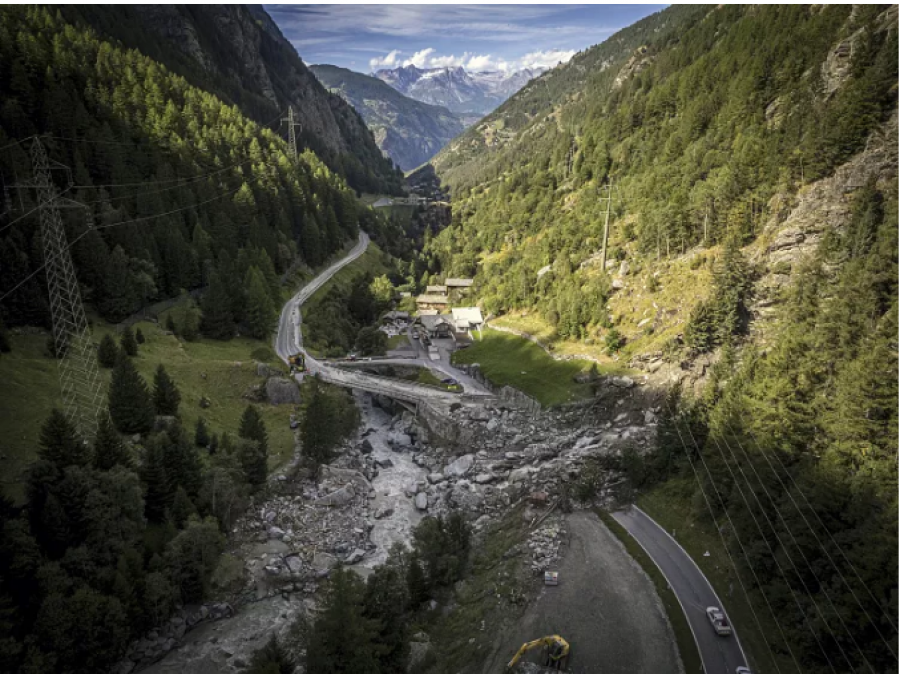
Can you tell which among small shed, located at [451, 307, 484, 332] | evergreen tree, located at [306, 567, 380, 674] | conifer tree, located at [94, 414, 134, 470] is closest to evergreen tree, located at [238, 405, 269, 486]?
conifer tree, located at [94, 414, 134, 470]

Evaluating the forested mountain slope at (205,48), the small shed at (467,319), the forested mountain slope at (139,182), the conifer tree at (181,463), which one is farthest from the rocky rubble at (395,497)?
the forested mountain slope at (205,48)

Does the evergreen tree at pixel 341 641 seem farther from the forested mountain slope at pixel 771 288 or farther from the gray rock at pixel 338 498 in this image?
the forested mountain slope at pixel 771 288

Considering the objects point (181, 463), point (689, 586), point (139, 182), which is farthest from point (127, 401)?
point (139, 182)

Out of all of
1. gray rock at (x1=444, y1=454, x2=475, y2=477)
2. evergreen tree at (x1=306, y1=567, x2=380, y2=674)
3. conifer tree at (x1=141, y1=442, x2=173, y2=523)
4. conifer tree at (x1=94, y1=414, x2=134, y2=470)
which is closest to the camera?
evergreen tree at (x1=306, y1=567, x2=380, y2=674)

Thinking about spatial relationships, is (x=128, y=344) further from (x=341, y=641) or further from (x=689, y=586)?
(x=689, y=586)

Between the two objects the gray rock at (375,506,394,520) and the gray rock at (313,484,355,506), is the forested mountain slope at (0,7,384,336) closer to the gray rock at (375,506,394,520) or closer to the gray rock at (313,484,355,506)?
the gray rock at (313,484,355,506)

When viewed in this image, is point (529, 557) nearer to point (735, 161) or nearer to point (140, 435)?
point (140, 435)

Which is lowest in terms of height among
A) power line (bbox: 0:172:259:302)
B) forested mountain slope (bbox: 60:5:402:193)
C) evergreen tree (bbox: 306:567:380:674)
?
evergreen tree (bbox: 306:567:380:674)
